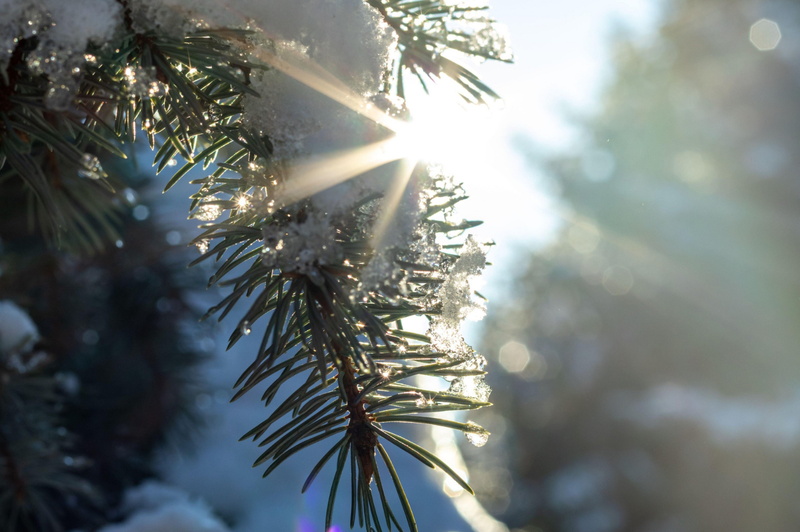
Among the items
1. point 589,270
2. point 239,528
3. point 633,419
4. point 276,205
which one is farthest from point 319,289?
point 589,270

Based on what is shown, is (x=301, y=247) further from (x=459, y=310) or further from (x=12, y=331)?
(x=12, y=331)

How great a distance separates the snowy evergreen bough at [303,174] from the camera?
0.22 metres

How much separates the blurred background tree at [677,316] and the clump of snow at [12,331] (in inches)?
204

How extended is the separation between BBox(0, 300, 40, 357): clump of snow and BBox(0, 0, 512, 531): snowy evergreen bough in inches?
15.4

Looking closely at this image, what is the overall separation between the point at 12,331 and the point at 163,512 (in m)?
0.29

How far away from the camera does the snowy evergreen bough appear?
0.71 ft

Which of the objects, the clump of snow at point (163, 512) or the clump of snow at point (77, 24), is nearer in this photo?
the clump of snow at point (77, 24)

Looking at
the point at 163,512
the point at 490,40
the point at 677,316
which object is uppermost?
the point at 677,316

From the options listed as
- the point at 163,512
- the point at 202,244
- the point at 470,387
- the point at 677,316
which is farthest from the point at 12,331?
the point at 677,316

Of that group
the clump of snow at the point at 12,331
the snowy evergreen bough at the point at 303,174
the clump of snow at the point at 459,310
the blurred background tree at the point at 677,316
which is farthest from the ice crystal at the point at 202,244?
the blurred background tree at the point at 677,316

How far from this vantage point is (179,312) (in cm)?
91

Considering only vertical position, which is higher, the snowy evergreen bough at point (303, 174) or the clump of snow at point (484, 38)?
the clump of snow at point (484, 38)

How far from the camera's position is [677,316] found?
4.92 m

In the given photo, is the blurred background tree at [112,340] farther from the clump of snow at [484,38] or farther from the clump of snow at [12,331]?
the clump of snow at [484,38]
